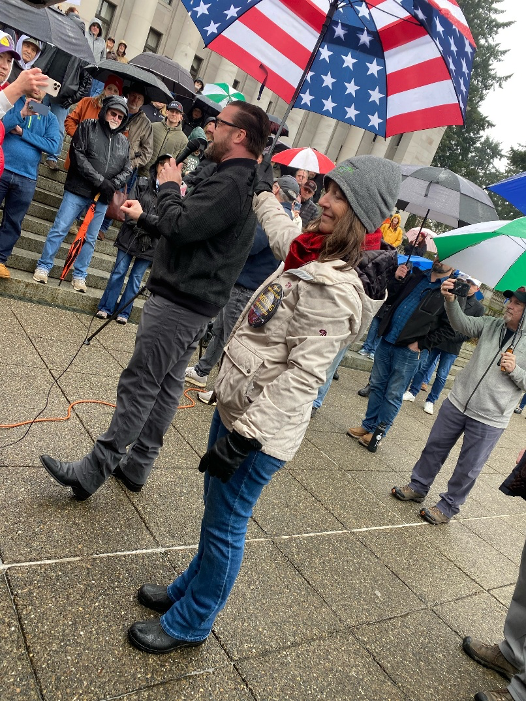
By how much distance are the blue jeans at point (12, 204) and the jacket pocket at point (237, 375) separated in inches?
181

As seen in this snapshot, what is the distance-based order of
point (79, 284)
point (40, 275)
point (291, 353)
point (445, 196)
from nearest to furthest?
point (291, 353) → point (40, 275) → point (79, 284) → point (445, 196)

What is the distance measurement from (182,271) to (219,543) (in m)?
1.35

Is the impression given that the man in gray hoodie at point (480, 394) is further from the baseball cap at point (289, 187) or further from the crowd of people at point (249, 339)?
the baseball cap at point (289, 187)

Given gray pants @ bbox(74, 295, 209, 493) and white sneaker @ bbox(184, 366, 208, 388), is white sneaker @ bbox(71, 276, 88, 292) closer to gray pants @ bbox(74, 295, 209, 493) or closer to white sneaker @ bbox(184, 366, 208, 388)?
white sneaker @ bbox(184, 366, 208, 388)

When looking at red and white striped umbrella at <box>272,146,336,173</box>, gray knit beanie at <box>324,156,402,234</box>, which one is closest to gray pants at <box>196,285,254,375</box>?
red and white striped umbrella at <box>272,146,336,173</box>

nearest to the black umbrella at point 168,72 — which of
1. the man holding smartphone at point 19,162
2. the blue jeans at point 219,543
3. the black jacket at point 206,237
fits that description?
the man holding smartphone at point 19,162

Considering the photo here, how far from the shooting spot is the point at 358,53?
367 cm

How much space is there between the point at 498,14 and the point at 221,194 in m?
47.4

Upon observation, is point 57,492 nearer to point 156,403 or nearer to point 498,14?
point 156,403

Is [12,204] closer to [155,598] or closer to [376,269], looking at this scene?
[376,269]

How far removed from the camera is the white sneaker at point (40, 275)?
602cm

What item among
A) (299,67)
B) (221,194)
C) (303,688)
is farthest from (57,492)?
(299,67)

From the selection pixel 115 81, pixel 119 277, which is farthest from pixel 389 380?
pixel 115 81

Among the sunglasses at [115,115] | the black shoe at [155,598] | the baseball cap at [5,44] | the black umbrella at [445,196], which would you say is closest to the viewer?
the black shoe at [155,598]
